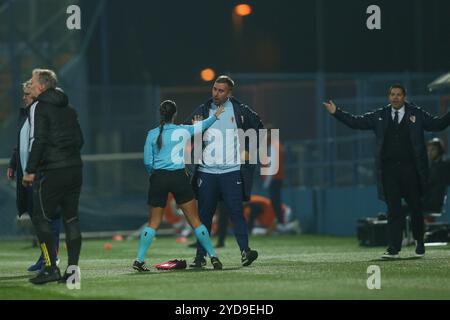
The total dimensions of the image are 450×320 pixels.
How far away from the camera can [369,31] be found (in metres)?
40.2

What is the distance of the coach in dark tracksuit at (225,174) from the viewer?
17.1 m

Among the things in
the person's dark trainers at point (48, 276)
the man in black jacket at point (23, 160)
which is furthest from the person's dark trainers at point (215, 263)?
the person's dark trainers at point (48, 276)

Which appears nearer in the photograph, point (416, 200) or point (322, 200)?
point (416, 200)

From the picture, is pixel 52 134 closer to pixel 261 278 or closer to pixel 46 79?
pixel 46 79

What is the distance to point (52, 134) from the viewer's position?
1480 centimetres

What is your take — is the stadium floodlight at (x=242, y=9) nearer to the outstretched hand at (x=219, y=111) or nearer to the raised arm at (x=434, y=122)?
the raised arm at (x=434, y=122)

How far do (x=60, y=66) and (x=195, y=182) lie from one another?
17.6 m

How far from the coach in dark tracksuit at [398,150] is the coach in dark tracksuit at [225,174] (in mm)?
1564

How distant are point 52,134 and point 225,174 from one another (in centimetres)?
292

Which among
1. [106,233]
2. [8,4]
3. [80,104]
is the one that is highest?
[8,4]

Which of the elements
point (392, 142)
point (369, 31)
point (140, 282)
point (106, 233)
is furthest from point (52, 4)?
point (140, 282)

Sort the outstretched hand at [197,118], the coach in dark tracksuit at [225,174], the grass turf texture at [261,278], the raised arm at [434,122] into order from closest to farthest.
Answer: the grass turf texture at [261,278] < the outstretched hand at [197,118] < the coach in dark tracksuit at [225,174] < the raised arm at [434,122]
